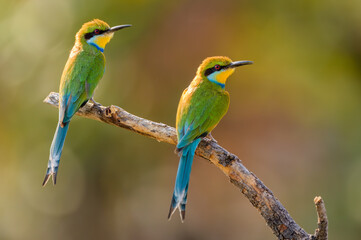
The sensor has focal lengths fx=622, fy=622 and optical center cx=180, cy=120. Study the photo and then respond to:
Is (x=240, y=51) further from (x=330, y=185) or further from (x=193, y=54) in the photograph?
(x=330, y=185)

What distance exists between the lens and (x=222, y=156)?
379 cm

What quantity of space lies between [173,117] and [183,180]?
4.55m

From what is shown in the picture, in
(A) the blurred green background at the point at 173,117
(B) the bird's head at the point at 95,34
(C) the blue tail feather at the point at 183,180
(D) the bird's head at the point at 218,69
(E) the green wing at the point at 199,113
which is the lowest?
(C) the blue tail feather at the point at 183,180

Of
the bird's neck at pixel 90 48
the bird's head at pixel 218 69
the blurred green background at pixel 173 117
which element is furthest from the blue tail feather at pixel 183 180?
the blurred green background at pixel 173 117

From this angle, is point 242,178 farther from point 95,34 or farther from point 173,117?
point 173,117

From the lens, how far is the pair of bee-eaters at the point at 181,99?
3668 mm

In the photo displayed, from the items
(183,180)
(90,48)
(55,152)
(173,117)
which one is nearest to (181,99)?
(183,180)

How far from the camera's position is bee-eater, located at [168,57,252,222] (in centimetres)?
363

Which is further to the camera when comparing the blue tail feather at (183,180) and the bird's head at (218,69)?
the bird's head at (218,69)

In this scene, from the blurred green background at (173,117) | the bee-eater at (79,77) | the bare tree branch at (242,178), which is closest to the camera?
the bare tree branch at (242,178)

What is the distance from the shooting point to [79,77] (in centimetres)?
402

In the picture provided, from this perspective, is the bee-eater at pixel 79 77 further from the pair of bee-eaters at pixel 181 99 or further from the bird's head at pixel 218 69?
the bird's head at pixel 218 69

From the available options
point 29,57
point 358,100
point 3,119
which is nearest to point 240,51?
point 358,100

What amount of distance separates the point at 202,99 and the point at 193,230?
5057mm
